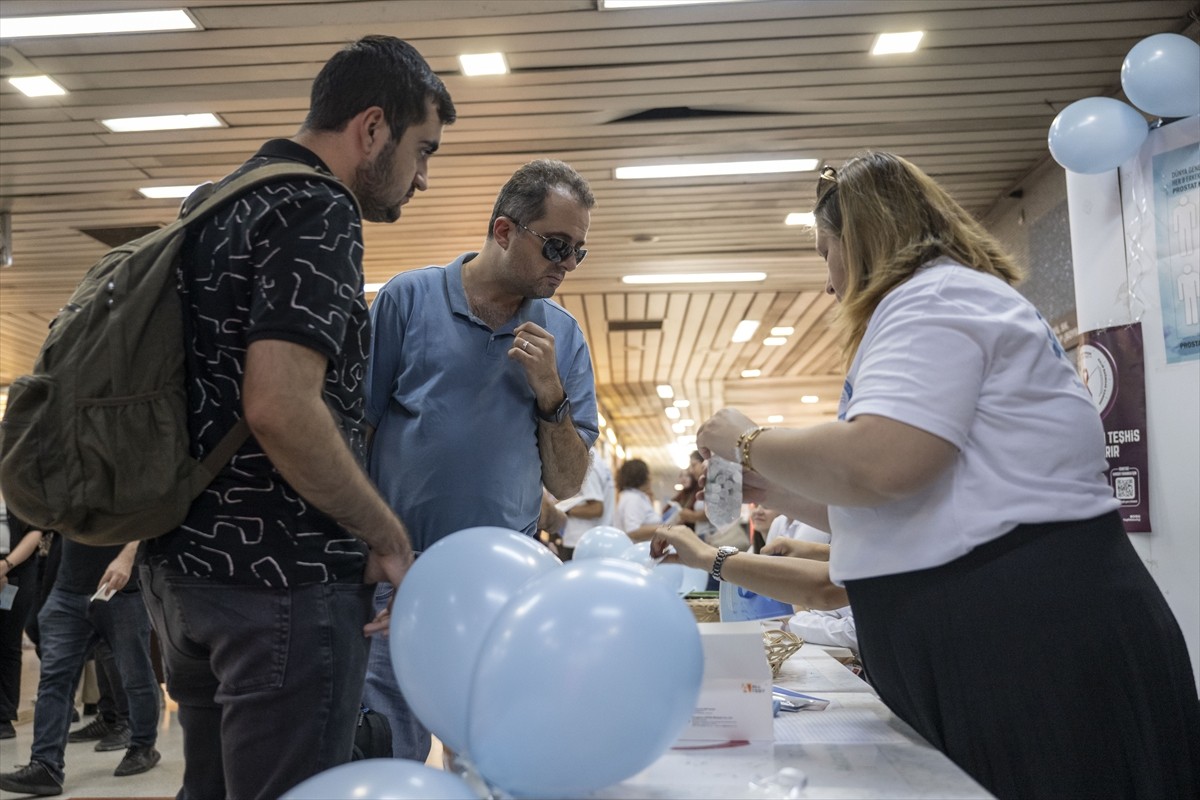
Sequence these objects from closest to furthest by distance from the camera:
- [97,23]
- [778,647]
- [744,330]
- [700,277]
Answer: [778,647]
[97,23]
[700,277]
[744,330]

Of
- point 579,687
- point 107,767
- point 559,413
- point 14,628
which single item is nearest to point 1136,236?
point 559,413

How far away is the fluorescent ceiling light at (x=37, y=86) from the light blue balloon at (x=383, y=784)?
4616 millimetres

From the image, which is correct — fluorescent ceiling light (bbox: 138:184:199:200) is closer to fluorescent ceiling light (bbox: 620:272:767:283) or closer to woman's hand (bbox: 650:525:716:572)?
fluorescent ceiling light (bbox: 620:272:767:283)

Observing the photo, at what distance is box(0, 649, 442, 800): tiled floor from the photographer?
4.18 meters

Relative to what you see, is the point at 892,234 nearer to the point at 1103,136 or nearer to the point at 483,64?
the point at 1103,136

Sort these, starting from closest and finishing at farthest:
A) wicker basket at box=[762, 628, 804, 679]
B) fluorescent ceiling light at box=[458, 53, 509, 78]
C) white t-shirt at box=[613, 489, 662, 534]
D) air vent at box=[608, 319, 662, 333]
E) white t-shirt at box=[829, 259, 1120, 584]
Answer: white t-shirt at box=[829, 259, 1120, 584] < wicker basket at box=[762, 628, 804, 679] < fluorescent ceiling light at box=[458, 53, 509, 78] < white t-shirt at box=[613, 489, 662, 534] < air vent at box=[608, 319, 662, 333]

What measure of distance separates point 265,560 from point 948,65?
431 centimetres

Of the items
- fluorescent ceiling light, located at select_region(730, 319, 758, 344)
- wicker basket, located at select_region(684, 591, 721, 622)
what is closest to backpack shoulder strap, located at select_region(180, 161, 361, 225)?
wicker basket, located at select_region(684, 591, 721, 622)

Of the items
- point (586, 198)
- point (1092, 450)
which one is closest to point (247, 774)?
point (1092, 450)

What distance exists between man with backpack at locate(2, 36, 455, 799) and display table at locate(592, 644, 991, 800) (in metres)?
0.45

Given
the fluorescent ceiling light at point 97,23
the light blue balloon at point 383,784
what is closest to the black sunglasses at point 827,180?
the light blue balloon at point 383,784

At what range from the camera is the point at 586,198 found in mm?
2289

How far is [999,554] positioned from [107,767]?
4.66m

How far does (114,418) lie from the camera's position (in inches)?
51.6
